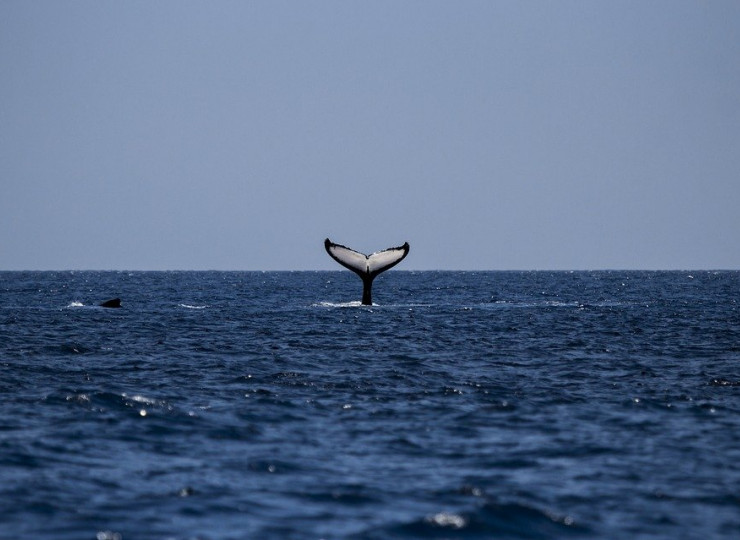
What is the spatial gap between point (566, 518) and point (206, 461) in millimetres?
4275

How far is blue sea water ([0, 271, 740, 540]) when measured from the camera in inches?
361

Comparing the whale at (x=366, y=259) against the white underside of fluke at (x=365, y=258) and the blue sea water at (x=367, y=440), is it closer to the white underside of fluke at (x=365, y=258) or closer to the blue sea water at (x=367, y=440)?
the white underside of fluke at (x=365, y=258)

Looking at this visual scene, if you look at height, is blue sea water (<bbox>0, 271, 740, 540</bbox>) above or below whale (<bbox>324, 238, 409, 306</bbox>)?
below

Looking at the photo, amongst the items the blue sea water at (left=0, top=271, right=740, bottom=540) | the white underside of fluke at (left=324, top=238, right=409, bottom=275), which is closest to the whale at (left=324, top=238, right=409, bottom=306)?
the white underside of fluke at (left=324, top=238, right=409, bottom=275)

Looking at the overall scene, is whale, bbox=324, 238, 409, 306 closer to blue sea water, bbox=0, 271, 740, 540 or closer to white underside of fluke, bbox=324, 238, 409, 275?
white underside of fluke, bbox=324, 238, 409, 275

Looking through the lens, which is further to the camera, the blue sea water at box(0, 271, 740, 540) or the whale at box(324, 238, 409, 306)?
the whale at box(324, 238, 409, 306)

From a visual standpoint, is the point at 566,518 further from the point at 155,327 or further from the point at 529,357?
the point at 155,327

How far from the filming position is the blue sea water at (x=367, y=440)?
9.16m

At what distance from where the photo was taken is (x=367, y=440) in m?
12.7

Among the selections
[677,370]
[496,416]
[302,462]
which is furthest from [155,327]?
[302,462]

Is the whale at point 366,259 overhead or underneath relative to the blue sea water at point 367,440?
overhead

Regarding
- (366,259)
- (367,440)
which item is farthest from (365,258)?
(367,440)

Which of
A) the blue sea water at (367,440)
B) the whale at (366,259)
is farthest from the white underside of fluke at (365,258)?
the blue sea water at (367,440)

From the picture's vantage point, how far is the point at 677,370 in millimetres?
20797
